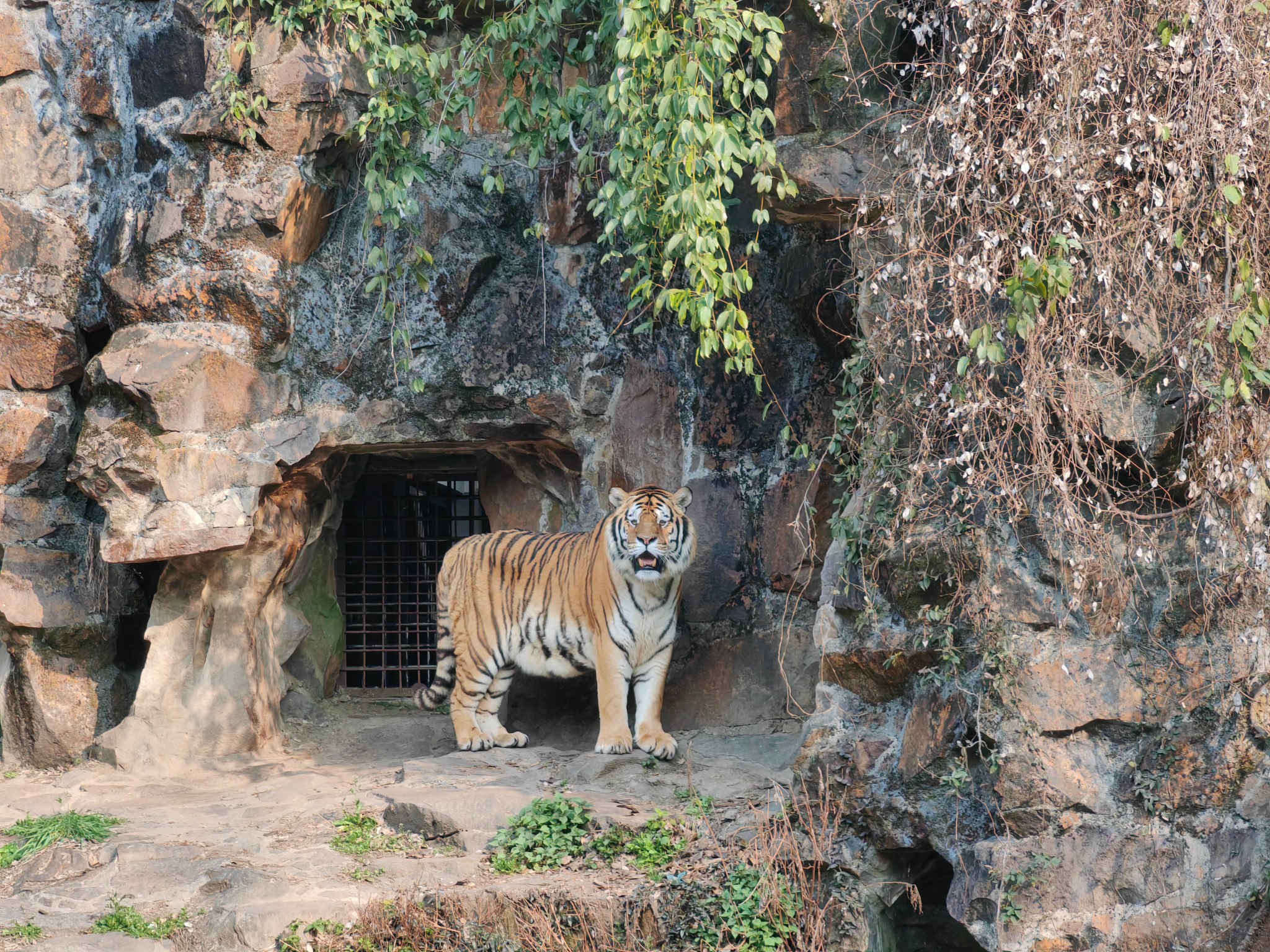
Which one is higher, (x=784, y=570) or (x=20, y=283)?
(x=20, y=283)

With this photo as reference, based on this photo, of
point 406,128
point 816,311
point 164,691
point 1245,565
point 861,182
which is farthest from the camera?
point 164,691

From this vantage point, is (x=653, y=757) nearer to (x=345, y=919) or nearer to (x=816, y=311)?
(x=345, y=919)

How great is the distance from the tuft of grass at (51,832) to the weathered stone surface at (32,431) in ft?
6.37

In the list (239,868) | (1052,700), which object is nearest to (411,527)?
(239,868)

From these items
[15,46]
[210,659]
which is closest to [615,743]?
[210,659]

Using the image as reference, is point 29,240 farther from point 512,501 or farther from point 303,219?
point 512,501

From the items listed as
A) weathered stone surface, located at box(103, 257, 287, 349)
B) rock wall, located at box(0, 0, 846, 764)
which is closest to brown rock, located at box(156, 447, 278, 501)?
rock wall, located at box(0, 0, 846, 764)

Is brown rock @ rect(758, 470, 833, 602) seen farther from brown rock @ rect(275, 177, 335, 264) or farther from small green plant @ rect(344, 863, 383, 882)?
brown rock @ rect(275, 177, 335, 264)

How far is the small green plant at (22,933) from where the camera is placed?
4871 millimetres

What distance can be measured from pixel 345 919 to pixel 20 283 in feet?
12.8

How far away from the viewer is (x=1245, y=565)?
4.61 metres

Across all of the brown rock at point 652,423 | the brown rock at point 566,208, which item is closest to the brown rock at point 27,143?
Answer: the brown rock at point 566,208

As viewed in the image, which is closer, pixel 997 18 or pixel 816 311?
pixel 997 18

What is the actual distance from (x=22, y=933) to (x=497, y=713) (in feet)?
8.81
